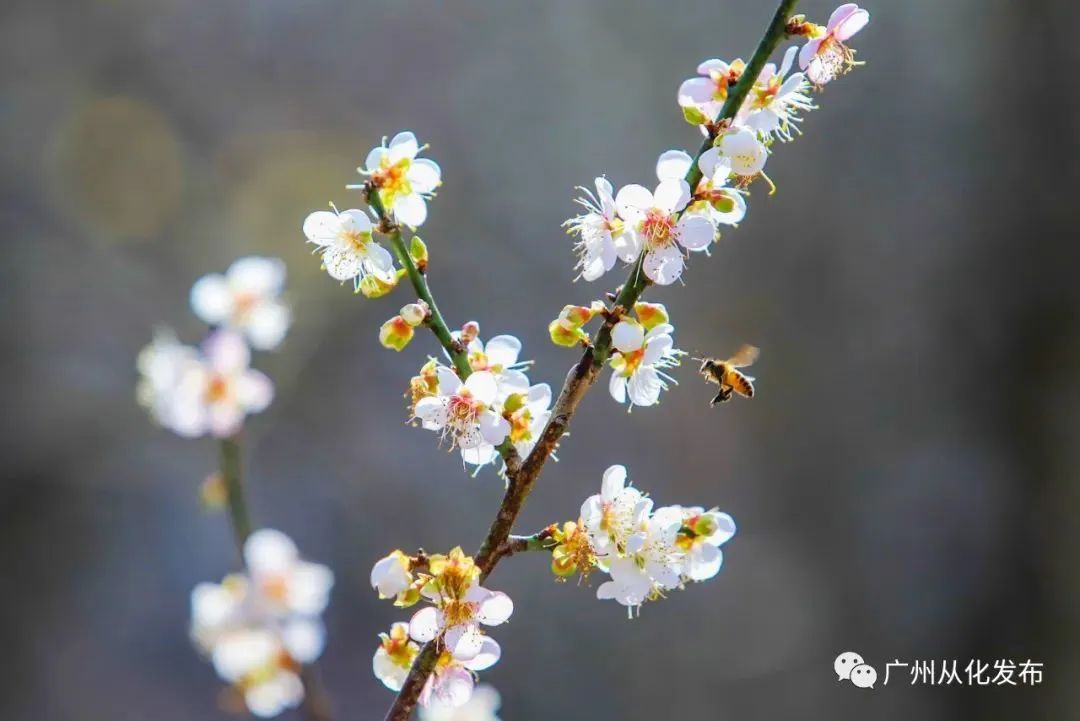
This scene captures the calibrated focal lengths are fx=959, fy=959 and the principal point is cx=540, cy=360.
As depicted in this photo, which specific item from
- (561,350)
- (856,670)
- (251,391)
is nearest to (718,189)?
(251,391)

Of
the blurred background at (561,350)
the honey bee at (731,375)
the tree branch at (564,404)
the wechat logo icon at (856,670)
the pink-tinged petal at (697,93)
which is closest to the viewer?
the tree branch at (564,404)

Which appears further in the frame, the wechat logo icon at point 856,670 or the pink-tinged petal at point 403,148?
the wechat logo icon at point 856,670

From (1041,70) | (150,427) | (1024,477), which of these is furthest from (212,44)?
(1024,477)

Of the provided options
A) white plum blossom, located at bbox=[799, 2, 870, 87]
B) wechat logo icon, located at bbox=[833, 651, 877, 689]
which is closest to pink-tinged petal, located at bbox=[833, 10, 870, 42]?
white plum blossom, located at bbox=[799, 2, 870, 87]

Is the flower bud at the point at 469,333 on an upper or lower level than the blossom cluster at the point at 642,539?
upper

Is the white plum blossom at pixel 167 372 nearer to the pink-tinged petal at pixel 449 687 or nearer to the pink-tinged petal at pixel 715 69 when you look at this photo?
the pink-tinged petal at pixel 449 687

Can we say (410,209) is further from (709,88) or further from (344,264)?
(709,88)

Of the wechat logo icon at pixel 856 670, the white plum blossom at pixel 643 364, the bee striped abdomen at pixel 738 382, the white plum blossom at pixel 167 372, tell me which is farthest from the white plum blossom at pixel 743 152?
the wechat logo icon at pixel 856 670

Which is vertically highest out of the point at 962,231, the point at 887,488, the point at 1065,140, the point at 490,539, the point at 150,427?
the point at 1065,140

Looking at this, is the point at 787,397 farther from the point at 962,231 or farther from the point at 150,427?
the point at 150,427
